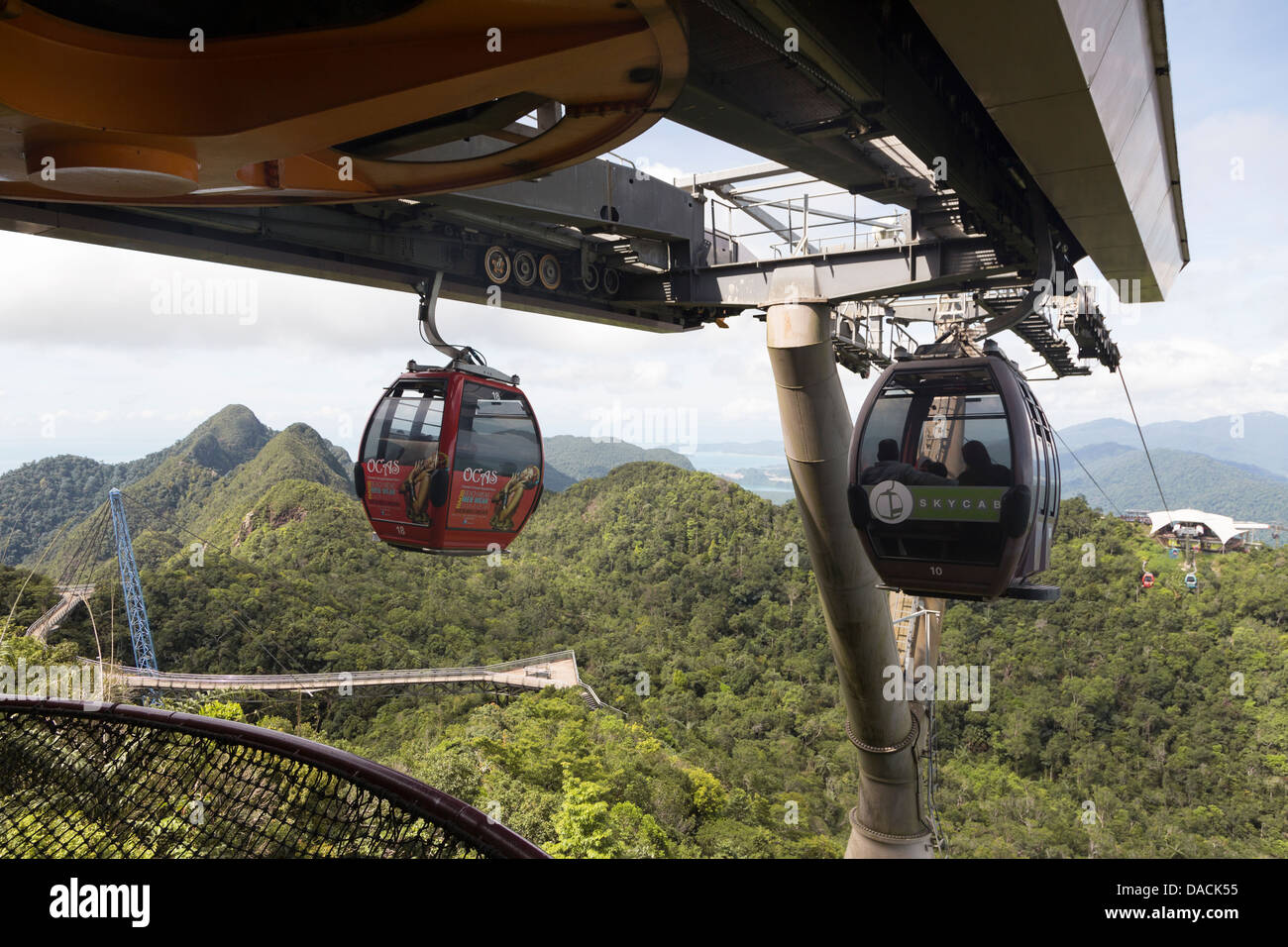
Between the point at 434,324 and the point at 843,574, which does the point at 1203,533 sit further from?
the point at 434,324

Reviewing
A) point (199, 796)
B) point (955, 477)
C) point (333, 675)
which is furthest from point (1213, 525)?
point (199, 796)

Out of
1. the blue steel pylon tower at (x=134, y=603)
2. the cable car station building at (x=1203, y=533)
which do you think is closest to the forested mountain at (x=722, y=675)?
the blue steel pylon tower at (x=134, y=603)

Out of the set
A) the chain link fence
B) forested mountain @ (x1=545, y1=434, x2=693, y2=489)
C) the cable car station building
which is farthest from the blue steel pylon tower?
forested mountain @ (x1=545, y1=434, x2=693, y2=489)

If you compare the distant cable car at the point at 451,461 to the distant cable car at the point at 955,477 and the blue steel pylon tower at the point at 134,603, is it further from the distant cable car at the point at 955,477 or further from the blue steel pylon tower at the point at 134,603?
the blue steel pylon tower at the point at 134,603

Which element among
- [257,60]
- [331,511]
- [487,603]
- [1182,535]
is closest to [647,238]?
[257,60]

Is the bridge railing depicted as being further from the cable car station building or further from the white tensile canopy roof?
the white tensile canopy roof
